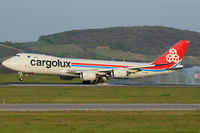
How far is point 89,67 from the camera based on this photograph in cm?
6197

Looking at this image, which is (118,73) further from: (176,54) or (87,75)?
(176,54)

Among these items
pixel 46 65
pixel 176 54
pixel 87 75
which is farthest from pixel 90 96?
pixel 176 54
